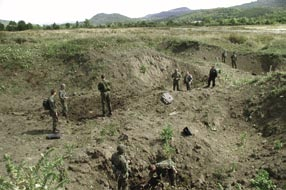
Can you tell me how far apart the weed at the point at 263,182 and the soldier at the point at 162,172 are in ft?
8.37

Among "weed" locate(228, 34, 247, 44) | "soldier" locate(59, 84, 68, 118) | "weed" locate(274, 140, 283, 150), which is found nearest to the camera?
"weed" locate(274, 140, 283, 150)

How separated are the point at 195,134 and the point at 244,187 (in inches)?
131

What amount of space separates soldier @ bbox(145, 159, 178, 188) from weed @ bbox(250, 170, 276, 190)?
2552mm

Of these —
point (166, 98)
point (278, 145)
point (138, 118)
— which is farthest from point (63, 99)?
point (278, 145)

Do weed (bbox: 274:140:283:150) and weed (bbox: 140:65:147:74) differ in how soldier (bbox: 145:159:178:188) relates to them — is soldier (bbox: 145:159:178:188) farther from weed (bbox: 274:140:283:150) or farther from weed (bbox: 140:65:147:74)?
weed (bbox: 140:65:147:74)

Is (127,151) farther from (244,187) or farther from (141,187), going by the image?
(244,187)

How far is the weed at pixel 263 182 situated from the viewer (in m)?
12.5

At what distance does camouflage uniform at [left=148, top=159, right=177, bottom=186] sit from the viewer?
13.3 meters

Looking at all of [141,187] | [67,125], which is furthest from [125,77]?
[141,187]

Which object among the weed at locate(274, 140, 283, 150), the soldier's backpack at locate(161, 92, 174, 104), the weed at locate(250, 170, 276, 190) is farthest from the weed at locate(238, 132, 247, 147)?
the soldier's backpack at locate(161, 92, 174, 104)

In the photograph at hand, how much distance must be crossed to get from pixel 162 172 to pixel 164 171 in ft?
0.26

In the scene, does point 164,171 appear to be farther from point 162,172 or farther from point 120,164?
point 120,164

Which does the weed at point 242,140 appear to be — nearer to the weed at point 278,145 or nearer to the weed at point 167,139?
→ the weed at point 278,145

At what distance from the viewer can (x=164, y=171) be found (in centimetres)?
1333
